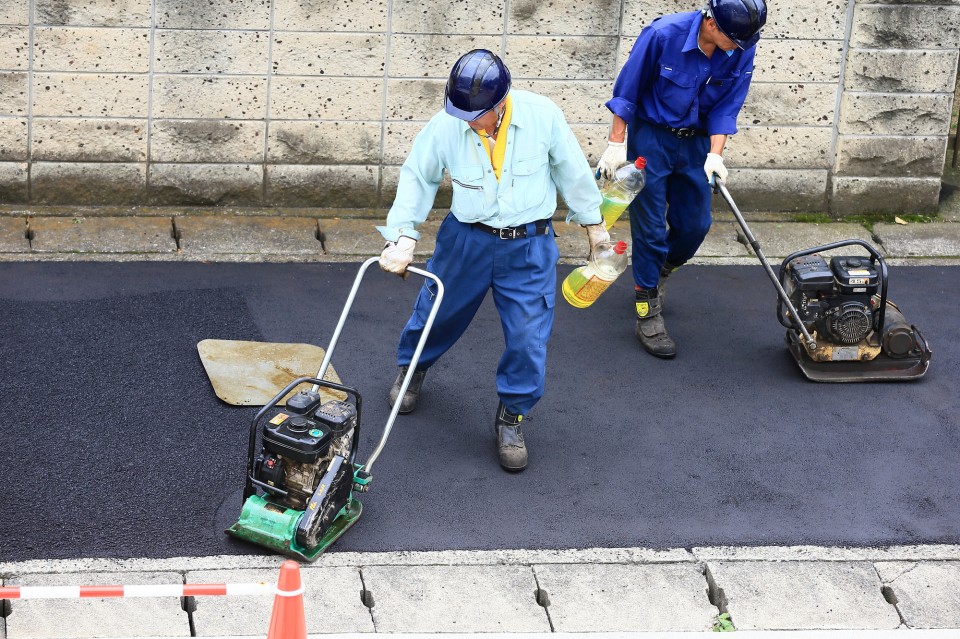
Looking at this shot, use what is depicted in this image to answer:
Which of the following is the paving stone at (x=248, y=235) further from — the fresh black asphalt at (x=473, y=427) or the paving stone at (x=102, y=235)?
the fresh black asphalt at (x=473, y=427)

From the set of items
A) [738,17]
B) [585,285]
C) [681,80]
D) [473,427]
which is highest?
[738,17]

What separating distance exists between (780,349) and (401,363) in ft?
7.53

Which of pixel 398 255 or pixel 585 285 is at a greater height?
pixel 398 255

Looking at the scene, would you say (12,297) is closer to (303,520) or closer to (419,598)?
(303,520)

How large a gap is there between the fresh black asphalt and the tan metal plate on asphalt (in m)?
0.08

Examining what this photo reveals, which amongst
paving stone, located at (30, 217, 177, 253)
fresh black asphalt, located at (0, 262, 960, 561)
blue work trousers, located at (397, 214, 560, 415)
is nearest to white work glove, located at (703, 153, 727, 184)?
fresh black asphalt, located at (0, 262, 960, 561)

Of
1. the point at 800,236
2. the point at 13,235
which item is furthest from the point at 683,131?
the point at 13,235

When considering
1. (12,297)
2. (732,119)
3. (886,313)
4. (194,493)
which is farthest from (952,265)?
(12,297)

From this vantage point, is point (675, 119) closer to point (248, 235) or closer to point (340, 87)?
point (340, 87)

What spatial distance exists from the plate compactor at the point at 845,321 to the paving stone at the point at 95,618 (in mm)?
3452

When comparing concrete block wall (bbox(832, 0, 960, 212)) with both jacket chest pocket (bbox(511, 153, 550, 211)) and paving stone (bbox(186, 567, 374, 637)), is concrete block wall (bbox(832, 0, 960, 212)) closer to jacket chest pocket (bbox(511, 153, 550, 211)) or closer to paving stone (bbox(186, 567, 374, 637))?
jacket chest pocket (bbox(511, 153, 550, 211))

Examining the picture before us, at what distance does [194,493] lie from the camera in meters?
5.24

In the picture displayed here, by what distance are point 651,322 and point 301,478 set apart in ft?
8.63

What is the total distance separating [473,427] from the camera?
598 centimetres
